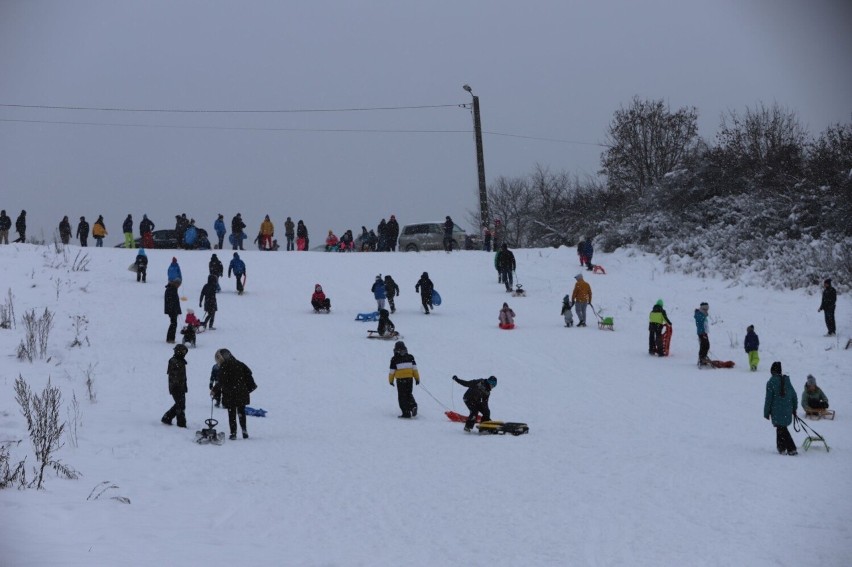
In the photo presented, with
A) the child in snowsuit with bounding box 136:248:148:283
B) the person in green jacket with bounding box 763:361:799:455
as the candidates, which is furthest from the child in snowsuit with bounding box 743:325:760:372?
the child in snowsuit with bounding box 136:248:148:283

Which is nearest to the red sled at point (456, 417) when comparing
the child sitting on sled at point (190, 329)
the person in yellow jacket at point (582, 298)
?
the child sitting on sled at point (190, 329)

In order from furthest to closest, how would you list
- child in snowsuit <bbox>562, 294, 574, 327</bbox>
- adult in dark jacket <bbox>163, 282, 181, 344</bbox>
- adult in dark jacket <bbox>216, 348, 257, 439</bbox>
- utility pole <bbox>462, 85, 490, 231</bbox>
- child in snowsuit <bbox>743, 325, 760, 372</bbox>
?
utility pole <bbox>462, 85, 490, 231</bbox>, child in snowsuit <bbox>562, 294, 574, 327</bbox>, adult in dark jacket <bbox>163, 282, 181, 344</bbox>, child in snowsuit <bbox>743, 325, 760, 372</bbox>, adult in dark jacket <bbox>216, 348, 257, 439</bbox>

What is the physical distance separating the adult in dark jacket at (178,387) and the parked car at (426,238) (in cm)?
3063

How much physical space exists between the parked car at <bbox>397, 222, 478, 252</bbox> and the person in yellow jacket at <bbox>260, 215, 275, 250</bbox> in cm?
651

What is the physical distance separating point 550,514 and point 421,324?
1773 centimetres

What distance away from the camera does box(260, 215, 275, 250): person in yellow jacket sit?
45.2m

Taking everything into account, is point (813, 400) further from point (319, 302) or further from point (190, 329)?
point (319, 302)

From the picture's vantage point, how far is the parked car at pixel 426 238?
46938 mm

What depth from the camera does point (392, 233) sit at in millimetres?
45188

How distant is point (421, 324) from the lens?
29297 millimetres

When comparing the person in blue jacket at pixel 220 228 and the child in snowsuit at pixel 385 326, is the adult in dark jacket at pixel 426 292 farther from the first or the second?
the person in blue jacket at pixel 220 228

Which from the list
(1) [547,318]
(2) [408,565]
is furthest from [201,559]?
(1) [547,318]

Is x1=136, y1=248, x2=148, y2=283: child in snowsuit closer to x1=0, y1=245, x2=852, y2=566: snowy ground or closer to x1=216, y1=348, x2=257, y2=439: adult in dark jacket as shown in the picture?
x1=0, y1=245, x2=852, y2=566: snowy ground

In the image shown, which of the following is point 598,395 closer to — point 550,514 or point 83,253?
point 550,514
